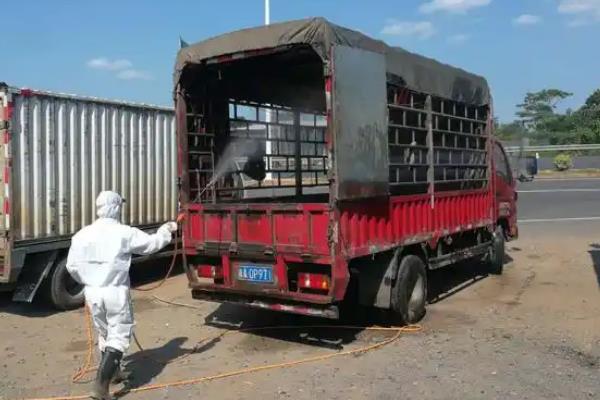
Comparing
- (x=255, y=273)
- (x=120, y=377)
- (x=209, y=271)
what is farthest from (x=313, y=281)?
(x=120, y=377)

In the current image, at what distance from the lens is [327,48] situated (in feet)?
19.1

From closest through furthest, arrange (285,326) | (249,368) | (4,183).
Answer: (249,368) → (285,326) → (4,183)

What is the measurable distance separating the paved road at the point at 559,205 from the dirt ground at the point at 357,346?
9.88 meters

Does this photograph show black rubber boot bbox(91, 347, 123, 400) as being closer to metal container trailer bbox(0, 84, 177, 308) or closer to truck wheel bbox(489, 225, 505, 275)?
metal container trailer bbox(0, 84, 177, 308)

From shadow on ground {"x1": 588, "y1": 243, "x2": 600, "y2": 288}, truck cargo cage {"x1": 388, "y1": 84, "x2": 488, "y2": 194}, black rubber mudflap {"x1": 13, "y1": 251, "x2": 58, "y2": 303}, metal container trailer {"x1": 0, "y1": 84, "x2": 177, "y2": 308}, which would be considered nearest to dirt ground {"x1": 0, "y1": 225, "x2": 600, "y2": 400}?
black rubber mudflap {"x1": 13, "y1": 251, "x2": 58, "y2": 303}

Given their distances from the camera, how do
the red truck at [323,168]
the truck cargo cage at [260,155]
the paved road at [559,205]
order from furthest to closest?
the paved road at [559,205]
the truck cargo cage at [260,155]
the red truck at [323,168]

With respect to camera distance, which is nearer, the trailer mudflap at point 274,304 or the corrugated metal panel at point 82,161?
the trailer mudflap at point 274,304

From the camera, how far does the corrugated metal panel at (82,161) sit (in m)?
8.00

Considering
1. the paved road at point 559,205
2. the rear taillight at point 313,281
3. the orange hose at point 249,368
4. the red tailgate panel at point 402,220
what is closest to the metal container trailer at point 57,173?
the orange hose at point 249,368

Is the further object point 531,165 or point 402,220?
point 531,165

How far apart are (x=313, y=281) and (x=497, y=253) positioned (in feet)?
16.7

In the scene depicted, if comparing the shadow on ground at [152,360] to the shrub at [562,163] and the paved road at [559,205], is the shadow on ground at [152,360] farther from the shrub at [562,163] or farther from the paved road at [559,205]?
the shrub at [562,163]

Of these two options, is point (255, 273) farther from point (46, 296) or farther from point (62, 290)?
point (46, 296)

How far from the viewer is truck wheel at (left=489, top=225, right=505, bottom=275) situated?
10266 mm
